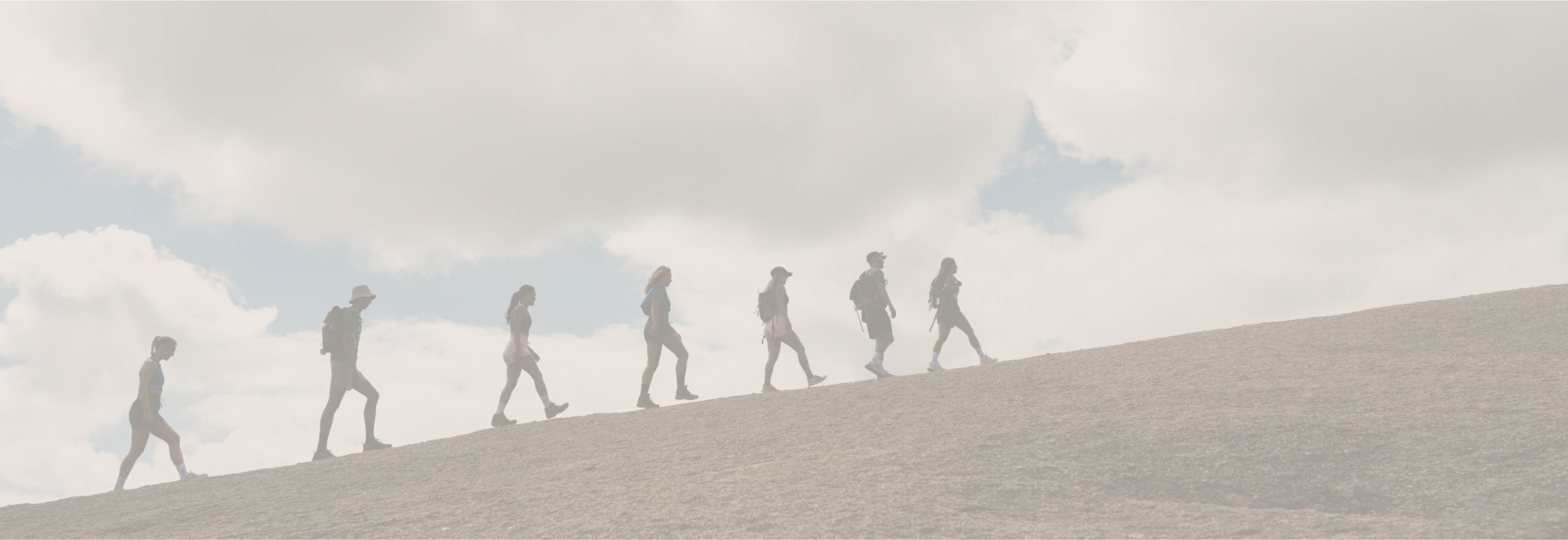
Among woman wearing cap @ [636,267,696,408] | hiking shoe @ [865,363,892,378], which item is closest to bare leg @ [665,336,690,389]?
woman wearing cap @ [636,267,696,408]

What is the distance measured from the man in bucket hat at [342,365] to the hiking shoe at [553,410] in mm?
1864

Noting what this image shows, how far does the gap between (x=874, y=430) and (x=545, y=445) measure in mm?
3544

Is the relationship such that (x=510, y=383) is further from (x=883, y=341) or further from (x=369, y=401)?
(x=883, y=341)

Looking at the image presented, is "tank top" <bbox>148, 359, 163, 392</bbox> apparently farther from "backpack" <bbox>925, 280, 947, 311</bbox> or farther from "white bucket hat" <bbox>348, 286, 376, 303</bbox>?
"backpack" <bbox>925, 280, 947, 311</bbox>

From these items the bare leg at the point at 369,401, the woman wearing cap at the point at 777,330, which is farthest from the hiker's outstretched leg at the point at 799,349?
the bare leg at the point at 369,401

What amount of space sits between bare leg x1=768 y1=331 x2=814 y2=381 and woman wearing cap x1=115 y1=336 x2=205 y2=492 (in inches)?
268

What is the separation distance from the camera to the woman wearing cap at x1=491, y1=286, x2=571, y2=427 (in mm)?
13391

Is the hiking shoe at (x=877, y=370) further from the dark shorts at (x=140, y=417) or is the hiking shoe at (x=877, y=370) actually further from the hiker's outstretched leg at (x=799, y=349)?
the dark shorts at (x=140, y=417)

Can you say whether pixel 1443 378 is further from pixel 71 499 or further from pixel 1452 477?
pixel 71 499

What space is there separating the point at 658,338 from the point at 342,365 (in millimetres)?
3751

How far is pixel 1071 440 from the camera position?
893 centimetres

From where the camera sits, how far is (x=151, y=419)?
12047 millimetres

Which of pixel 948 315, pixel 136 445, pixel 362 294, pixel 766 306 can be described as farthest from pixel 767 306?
pixel 136 445

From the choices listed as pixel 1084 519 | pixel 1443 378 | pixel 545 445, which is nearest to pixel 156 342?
pixel 545 445
